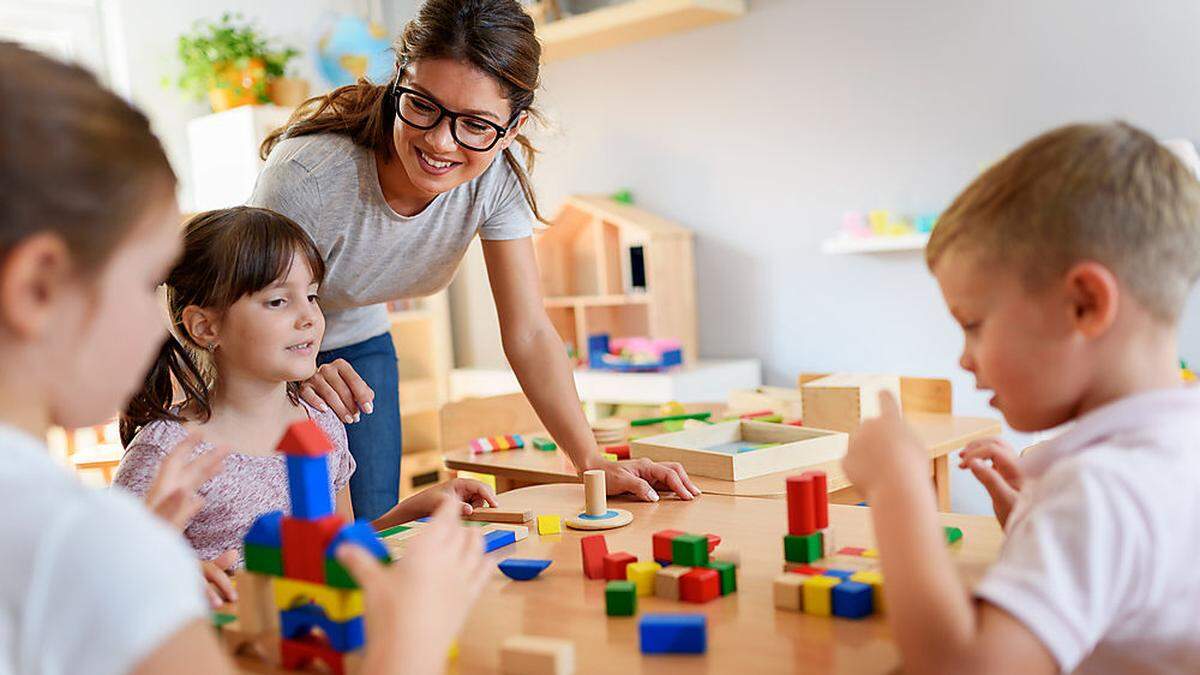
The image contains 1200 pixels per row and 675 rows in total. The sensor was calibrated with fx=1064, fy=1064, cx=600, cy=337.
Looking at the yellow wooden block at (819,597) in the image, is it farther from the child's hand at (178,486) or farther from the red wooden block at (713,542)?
the child's hand at (178,486)

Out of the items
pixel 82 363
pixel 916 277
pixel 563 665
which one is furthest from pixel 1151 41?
pixel 82 363

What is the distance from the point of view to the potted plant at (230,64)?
13.9 feet

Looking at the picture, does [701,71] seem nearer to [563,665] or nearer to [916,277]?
[916,277]

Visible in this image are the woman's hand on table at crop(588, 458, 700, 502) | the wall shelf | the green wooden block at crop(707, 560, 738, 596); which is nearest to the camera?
the green wooden block at crop(707, 560, 738, 596)

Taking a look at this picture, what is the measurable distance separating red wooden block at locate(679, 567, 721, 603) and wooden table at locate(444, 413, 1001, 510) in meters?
0.77

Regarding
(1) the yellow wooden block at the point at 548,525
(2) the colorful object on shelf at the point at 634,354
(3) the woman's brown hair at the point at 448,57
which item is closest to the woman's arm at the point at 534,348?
(3) the woman's brown hair at the point at 448,57

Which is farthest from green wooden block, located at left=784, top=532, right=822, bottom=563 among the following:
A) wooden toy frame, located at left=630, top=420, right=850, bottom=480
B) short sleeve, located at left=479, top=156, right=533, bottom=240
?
short sleeve, located at left=479, top=156, right=533, bottom=240

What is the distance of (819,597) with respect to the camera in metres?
1.01

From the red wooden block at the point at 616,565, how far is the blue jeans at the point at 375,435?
102cm

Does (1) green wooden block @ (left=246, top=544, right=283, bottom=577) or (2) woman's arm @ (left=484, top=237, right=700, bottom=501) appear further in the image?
(2) woman's arm @ (left=484, top=237, right=700, bottom=501)

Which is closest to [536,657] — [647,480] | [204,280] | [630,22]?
[647,480]

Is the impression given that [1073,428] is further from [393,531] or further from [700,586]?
[393,531]

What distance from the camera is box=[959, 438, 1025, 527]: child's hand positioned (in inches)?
47.4

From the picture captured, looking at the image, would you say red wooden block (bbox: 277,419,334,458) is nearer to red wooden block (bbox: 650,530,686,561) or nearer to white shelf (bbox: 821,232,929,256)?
red wooden block (bbox: 650,530,686,561)
